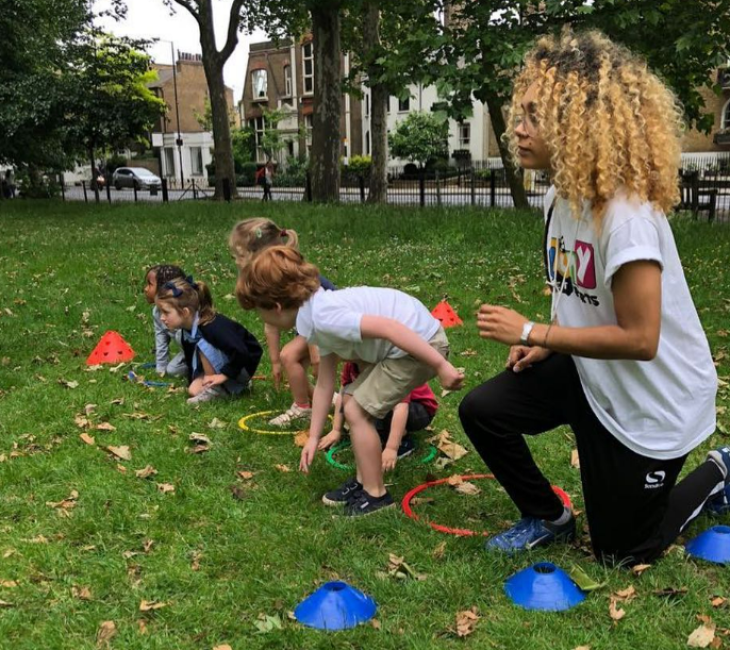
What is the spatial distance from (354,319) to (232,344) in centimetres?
230

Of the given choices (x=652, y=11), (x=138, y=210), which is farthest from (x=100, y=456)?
(x=138, y=210)

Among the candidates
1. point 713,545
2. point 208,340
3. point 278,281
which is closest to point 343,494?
point 278,281

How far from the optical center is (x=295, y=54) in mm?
61219

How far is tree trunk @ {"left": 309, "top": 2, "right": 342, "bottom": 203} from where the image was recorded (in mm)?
19500

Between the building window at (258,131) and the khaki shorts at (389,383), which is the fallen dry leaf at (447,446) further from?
the building window at (258,131)

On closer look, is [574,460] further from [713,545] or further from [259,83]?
[259,83]

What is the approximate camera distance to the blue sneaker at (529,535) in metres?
3.45

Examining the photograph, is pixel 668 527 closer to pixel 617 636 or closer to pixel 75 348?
pixel 617 636

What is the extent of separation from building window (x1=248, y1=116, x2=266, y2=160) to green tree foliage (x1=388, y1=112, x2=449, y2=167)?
46.3ft

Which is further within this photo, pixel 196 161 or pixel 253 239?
pixel 196 161

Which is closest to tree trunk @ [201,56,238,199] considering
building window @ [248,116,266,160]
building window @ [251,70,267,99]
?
building window @ [248,116,266,160]

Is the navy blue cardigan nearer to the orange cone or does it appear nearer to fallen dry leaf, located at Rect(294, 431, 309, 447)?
fallen dry leaf, located at Rect(294, 431, 309, 447)

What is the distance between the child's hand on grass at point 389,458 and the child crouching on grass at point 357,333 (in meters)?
0.36

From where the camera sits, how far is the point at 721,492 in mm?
3711
